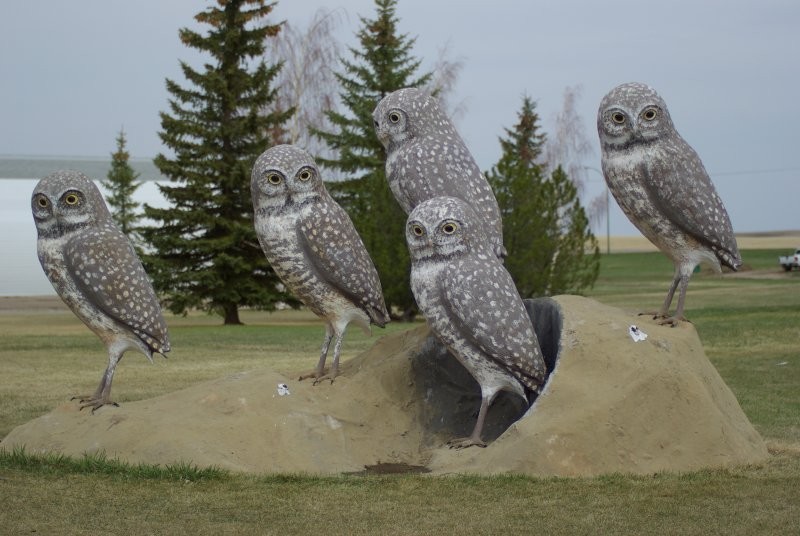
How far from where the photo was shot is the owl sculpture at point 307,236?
8516mm

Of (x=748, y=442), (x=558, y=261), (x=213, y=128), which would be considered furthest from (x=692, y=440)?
(x=213, y=128)

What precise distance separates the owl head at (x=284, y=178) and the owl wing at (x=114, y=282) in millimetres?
1098

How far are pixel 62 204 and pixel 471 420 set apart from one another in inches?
134

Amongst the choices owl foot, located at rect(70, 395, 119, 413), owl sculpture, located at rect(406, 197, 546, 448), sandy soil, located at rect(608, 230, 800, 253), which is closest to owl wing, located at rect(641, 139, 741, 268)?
owl sculpture, located at rect(406, 197, 546, 448)

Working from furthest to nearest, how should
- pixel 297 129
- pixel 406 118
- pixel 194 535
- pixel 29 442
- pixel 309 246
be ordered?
pixel 297 129, pixel 406 118, pixel 309 246, pixel 29 442, pixel 194 535

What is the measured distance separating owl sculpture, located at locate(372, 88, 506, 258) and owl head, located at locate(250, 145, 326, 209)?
2.57 ft

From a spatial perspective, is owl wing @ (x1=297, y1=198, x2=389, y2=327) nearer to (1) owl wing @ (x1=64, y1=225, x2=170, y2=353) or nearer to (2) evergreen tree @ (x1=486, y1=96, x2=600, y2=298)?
(1) owl wing @ (x1=64, y1=225, x2=170, y2=353)

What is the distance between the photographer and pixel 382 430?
840 centimetres

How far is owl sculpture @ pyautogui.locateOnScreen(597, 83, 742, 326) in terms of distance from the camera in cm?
822

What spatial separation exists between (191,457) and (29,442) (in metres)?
1.39

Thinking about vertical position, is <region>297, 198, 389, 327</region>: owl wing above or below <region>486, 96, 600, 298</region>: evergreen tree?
above

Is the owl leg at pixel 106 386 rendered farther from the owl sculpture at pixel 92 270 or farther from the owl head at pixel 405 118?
the owl head at pixel 405 118

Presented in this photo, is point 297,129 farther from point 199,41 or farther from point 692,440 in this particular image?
point 692,440

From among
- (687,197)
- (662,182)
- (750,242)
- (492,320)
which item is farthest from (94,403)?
(750,242)
